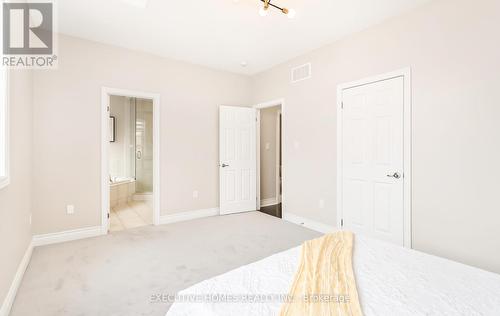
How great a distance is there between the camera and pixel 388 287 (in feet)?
3.74

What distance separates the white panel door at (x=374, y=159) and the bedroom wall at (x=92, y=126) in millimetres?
2458

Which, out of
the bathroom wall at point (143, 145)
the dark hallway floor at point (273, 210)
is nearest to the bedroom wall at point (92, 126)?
the dark hallway floor at point (273, 210)

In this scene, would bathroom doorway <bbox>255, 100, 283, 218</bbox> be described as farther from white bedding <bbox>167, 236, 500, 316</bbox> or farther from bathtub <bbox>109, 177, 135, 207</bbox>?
white bedding <bbox>167, 236, 500, 316</bbox>

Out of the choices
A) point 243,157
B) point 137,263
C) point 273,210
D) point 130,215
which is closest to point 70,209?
point 130,215

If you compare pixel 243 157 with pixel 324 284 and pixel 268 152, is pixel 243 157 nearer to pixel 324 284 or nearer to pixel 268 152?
pixel 268 152

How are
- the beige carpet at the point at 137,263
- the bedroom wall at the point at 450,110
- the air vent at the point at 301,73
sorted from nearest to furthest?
the beige carpet at the point at 137,263, the bedroom wall at the point at 450,110, the air vent at the point at 301,73

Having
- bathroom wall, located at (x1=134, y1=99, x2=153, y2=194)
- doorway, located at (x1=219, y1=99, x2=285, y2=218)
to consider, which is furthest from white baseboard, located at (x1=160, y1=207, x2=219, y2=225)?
bathroom wall, located at (x1=134, y1=99, x2=153, y2=194)

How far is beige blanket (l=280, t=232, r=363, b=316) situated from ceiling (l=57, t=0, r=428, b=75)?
7.97 ft

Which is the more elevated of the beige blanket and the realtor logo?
the realtor logo

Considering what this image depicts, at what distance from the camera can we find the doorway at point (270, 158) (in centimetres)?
Answer: 527

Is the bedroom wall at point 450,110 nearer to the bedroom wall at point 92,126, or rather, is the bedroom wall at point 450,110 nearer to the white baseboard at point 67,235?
the bedroom wall at point 92,126

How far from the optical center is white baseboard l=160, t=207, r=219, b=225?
13.1ft

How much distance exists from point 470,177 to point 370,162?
0.97 m

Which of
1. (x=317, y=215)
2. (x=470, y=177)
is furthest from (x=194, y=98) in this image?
(x=470, y=177)
